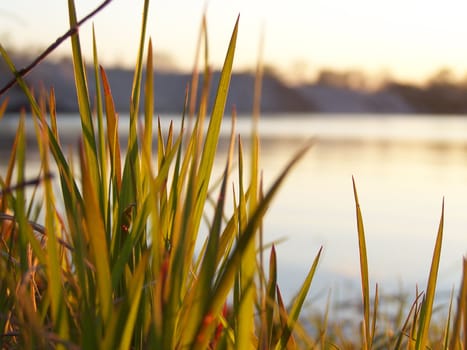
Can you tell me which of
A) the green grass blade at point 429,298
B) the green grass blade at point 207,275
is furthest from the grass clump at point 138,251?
the green grass blade at point 429,298

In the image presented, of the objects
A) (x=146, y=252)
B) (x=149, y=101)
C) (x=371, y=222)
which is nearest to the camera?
(x=146, y=252)

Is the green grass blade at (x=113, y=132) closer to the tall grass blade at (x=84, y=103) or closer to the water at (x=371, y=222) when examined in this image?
the tall grass blade at (x=84, y=103)

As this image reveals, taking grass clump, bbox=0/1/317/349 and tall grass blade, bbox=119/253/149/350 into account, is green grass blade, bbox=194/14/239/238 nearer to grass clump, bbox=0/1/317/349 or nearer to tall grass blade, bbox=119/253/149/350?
grass clump, bbox=0/1/317/349

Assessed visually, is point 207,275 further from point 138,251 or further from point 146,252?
point 138,251

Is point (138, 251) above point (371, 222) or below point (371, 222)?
above

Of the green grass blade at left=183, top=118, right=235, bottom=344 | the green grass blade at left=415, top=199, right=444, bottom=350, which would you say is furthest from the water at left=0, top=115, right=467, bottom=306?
the green grass blade at left=183, top=118, right=235, bottom=344

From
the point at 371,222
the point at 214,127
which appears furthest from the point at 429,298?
the point at 371,222

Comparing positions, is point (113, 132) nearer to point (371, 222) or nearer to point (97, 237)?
point (97, 237)

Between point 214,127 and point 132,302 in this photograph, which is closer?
point 132,302

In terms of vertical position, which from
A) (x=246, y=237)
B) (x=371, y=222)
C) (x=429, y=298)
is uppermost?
(x=246, y=237)

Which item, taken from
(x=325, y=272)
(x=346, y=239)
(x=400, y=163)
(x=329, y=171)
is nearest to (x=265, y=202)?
(x=325, y=272)

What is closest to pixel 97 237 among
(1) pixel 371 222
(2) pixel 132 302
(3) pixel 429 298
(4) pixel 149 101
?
(2) pixel 132 302

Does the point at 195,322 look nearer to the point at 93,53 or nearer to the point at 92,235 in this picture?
the point at 92,235

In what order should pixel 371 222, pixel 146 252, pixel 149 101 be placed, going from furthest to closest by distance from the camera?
pixel 371 222, pixel 149 101, pixel 146 252
